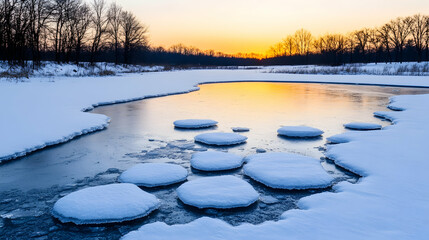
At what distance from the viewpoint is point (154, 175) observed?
4.27m

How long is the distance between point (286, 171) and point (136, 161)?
2.54 m

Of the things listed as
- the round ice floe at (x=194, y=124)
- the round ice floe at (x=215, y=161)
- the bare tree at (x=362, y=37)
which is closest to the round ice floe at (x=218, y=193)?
the round ice floe at (x=215, y=161)

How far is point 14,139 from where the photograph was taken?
589 centimetres

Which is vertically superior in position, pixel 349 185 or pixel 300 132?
pixel 300 132

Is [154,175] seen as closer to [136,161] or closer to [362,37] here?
[136,161]

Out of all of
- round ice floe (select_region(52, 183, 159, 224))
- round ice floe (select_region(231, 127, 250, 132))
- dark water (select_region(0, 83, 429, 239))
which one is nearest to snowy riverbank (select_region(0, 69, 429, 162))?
dark water (select_region(0, 83, 429, 239))

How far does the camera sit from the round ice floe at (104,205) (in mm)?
3141

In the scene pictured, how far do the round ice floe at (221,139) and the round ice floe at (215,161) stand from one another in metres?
0.91

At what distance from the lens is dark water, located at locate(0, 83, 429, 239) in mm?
3158

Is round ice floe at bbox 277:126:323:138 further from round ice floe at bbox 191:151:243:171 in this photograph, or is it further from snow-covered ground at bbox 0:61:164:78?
snow-covered ground at bbox 0:61:164:78

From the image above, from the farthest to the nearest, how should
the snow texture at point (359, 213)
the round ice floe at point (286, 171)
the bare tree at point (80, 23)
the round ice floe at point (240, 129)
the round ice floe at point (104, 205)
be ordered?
the bare tree at point (80, 23) < the round ice floe at point (240, 129) < the round ice floe at point (286, 171) < the round ice floe at point (104, 205) < the snow texture at point (359, 213)

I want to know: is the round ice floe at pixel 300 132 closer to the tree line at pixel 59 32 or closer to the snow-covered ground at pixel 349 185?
the snow-covered ground at pixel 349 185

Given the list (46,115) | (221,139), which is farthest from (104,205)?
(46,115)

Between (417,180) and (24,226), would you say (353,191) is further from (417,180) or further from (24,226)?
(24,226)
